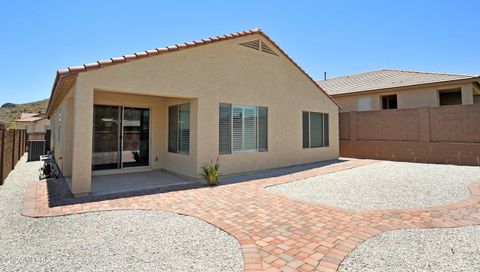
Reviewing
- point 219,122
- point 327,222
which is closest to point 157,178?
point 219,122

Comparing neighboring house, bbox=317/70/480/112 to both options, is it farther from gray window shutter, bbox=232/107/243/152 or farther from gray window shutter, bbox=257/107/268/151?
gray window shutter, bbox=232/107/243/152

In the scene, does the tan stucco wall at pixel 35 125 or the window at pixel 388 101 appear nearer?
the window at pixel 388 101

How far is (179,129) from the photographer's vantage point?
10.9m

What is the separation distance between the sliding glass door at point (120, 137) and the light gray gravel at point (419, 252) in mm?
9919

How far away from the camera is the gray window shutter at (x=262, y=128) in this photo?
1188 centimetres

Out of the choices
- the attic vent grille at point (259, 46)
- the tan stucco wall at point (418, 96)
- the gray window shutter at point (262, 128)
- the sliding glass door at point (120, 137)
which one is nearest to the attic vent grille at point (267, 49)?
the attic vent grille at point (259, 46)

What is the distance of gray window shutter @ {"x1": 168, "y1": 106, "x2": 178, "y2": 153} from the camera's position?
11141mm

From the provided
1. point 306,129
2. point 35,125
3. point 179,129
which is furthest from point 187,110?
point 35,125

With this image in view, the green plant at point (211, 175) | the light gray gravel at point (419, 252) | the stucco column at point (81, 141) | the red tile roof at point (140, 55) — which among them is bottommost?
the light gray gravel at point (419, 252)

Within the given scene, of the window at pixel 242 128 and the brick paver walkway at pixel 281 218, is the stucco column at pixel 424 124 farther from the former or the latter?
the window at pixel 242 128

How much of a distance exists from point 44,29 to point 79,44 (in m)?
1.46

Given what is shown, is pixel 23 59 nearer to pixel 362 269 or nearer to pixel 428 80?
pixel 362 269

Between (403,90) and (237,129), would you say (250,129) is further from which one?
(403,90)

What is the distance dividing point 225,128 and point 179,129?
2.01 metres
